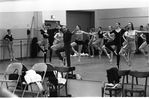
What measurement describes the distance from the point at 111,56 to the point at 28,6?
289 centimetres

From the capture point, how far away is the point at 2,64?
1102cm

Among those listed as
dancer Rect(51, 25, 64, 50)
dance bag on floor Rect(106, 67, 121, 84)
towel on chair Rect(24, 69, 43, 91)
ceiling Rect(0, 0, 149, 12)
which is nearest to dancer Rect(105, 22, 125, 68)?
ceiling Rect(0, 0, 149, 12)

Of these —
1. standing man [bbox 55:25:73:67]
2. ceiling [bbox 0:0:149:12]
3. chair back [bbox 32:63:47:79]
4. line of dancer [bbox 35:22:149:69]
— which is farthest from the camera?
standing man [bbox 55:25:73:67]

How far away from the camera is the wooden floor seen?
853 centimetres

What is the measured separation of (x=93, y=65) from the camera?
1030cm

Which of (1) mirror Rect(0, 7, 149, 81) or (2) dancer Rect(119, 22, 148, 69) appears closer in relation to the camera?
(2) dancer Rect(119, 22, 148, 69)

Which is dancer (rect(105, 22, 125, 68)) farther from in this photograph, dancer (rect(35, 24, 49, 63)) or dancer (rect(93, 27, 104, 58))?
dancer (rect(35, 24, 49, 63))

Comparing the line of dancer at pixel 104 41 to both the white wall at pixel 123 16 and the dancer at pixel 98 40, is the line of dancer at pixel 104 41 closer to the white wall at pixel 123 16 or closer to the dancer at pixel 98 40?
the dancer at pixel 98 40

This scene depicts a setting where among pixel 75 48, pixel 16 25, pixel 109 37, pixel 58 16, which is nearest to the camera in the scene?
pixel 109 37

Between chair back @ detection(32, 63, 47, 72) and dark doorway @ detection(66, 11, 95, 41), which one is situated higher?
dark doorway @ detection(66, 11, 95, 41)

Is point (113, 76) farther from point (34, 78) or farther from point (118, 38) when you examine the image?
point (34, 78)

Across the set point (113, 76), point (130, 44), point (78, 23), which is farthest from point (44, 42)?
point (113, 76)

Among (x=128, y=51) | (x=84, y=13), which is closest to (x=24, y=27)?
(x=84, y=13)

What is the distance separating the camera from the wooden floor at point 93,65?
853 centimetres
